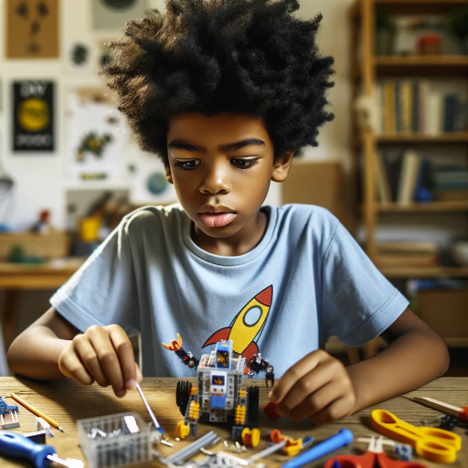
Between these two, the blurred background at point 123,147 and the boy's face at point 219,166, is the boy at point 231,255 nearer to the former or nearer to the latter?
the boy's face at point 219,166

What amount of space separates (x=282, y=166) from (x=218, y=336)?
32 centimetres

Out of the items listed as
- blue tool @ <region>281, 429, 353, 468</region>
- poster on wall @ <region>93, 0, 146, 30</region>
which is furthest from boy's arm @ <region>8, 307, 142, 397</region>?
poster on wall @ <region>93, 0, 146, 30</region>

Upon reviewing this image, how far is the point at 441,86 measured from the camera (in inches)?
110

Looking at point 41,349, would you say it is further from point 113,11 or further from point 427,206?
point 113,11

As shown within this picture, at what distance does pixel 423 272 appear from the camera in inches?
99.6

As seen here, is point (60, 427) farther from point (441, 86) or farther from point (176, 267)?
point (441, 86)

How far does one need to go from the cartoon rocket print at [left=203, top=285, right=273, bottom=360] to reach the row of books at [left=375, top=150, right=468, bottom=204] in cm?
188

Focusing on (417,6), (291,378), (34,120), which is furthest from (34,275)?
(417,6)

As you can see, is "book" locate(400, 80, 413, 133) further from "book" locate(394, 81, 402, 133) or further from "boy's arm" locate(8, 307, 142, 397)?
"boy's arm" locate(8, 307, 142, 397)

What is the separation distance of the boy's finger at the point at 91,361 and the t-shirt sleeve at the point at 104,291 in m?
0.29

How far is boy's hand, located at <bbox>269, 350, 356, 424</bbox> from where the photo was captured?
55cm

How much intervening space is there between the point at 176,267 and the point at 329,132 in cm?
214

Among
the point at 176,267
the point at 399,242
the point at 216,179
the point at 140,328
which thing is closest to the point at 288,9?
the point at 216,179

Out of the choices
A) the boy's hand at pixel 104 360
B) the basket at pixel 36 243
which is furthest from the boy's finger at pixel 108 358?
the basket at pixel 36 243
